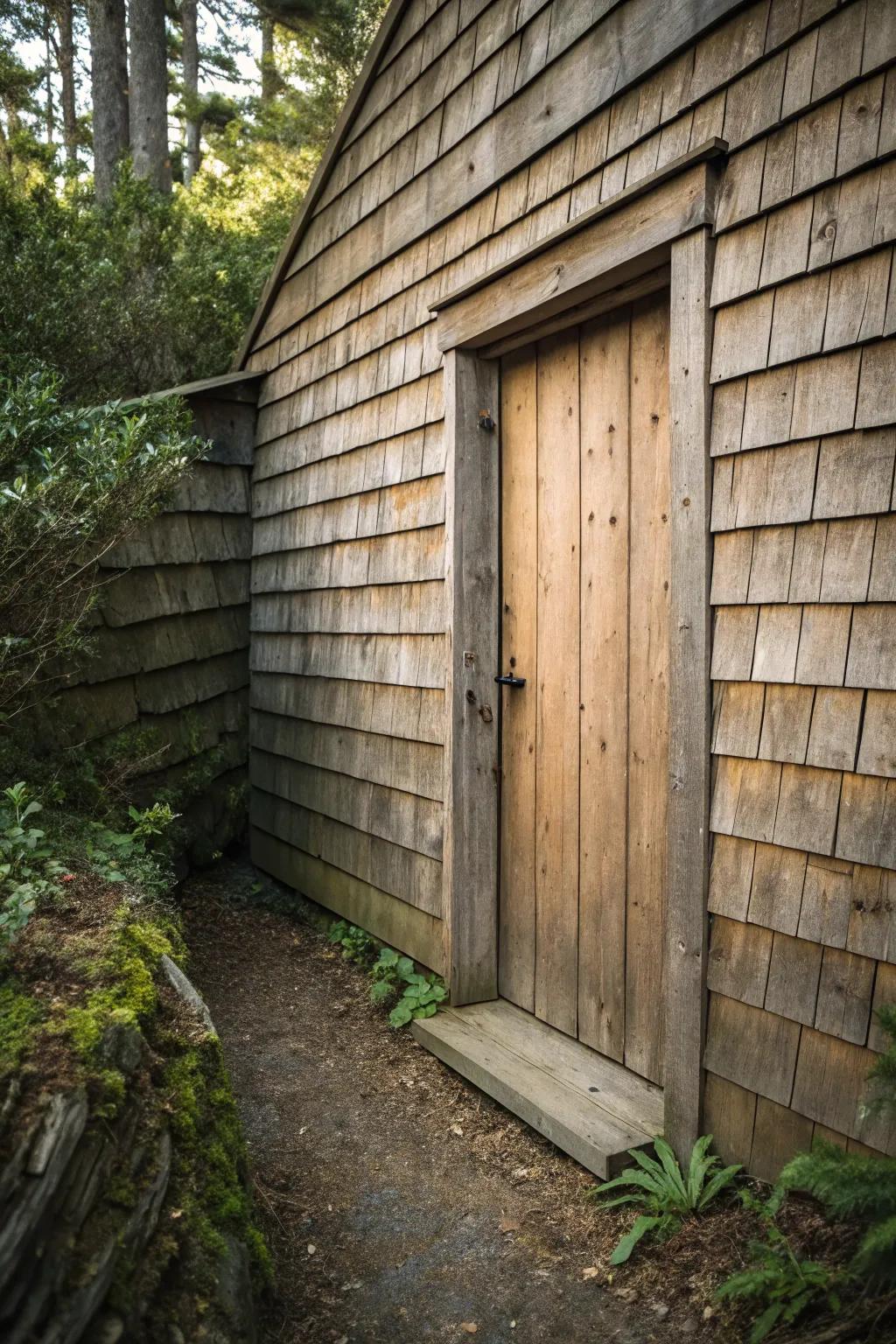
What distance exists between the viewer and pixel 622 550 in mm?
2986

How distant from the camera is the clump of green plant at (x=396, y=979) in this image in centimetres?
370

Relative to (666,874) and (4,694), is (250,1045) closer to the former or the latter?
(4,694)

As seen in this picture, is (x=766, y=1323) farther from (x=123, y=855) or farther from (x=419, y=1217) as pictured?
(x=123, y=855)

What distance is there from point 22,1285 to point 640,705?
6.85 ft

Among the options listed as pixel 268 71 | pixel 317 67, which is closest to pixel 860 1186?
pixel 317 67

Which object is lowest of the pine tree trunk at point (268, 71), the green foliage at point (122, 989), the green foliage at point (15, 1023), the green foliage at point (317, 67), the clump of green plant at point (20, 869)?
the green foliage at point (122, 989)

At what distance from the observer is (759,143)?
2301mm

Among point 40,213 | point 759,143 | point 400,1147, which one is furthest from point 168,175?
point 400,1147

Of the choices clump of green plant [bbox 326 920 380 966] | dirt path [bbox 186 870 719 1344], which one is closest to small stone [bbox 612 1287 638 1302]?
dirt path [bbox 186 870 719 1344]

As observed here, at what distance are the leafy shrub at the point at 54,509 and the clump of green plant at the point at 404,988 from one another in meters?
1.80

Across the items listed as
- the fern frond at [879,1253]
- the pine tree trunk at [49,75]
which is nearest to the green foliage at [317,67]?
the pine tree trunk at [49,75]

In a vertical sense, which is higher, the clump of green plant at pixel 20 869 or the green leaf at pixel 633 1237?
the clump of green plant at pixel 20 869

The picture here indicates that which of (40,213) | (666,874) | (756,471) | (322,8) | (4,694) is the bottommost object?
(666,874)

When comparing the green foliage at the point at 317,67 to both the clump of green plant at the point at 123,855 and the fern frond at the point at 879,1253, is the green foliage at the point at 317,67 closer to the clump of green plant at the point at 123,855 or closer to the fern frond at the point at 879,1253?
the clump of green plant at the point at 123,855
